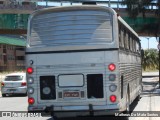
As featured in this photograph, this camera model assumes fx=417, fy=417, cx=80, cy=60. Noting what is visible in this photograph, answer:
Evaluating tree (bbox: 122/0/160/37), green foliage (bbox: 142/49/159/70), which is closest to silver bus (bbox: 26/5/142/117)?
tree (bbox: 122/0/160/37)

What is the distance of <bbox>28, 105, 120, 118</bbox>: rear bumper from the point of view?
10773 millimetres

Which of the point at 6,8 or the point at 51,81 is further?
the point at 6,8

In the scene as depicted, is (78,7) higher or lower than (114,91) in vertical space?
higher

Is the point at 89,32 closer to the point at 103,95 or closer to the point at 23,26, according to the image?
the point at 103,95

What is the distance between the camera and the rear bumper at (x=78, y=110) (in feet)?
Answer: 35.3

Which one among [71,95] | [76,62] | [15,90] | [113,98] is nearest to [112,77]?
[113,98]

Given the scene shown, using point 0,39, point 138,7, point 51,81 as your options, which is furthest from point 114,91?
point 0,39

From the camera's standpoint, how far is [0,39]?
9619 centimetres

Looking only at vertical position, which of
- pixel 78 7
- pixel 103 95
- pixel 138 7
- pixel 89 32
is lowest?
pixel 103 95

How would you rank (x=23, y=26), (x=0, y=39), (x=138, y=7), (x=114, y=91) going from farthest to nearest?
1. (x=0, y=39)
2. (x=23, y=26)
3. (x=138, y=7)
4. (x=114, y=91)

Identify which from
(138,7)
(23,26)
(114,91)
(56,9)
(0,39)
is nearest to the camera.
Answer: (114,91)

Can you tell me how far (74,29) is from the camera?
11.3 meters

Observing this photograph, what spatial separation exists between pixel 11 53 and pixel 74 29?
100 m

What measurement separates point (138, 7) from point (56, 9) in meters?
33.2
